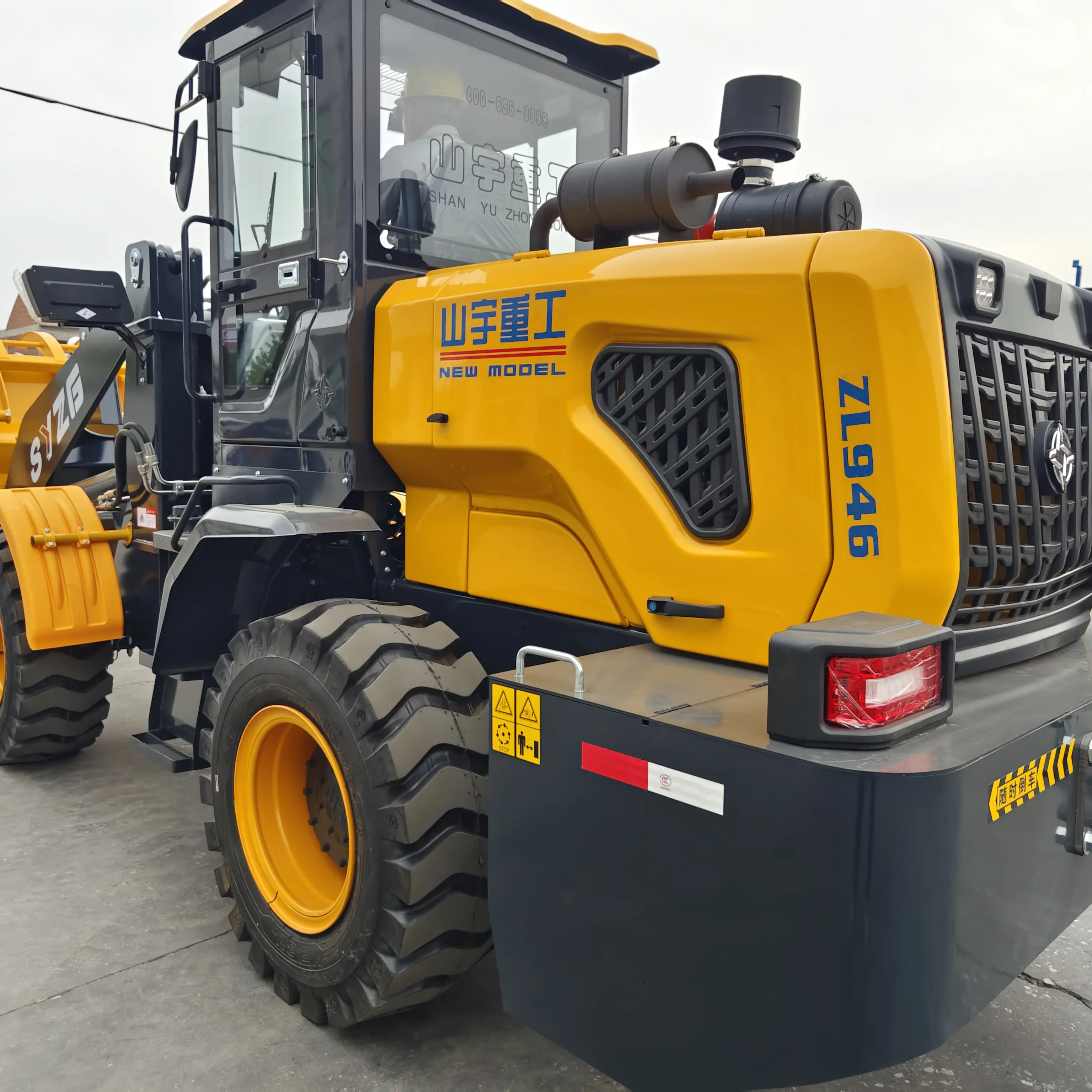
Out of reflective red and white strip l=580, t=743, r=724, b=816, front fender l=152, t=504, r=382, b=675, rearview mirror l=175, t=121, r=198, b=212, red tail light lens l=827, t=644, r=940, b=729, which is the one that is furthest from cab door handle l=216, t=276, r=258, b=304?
red tail light lens l=827, t=644, r=940, b=729

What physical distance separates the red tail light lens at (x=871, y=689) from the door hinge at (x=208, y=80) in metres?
3.07

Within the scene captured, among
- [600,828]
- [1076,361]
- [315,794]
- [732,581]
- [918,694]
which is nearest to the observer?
[918,694]

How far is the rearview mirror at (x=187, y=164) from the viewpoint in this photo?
3.38 meters

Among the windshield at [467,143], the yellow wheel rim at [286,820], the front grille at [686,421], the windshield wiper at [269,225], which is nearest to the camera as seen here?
the front grille at [686,421]

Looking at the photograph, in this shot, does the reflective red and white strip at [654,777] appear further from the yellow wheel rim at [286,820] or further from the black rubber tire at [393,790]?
the yellow wheel rim at [286,820]

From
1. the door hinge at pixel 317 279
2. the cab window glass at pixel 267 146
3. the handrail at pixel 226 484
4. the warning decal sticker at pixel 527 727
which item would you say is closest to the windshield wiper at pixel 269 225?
the cab window glass at pixel 267 146

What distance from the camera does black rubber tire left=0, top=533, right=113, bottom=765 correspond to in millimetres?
4422

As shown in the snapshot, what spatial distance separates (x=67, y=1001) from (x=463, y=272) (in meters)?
2.33

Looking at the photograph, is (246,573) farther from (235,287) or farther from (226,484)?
(235,287)

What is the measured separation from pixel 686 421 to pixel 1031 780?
1020 mm

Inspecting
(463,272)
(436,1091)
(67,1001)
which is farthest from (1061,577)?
(67,1001)

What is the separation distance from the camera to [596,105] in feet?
12.3

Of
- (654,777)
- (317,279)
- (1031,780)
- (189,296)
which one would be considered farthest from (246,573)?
(1031,780)

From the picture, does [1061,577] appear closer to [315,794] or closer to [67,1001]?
[315,794]
